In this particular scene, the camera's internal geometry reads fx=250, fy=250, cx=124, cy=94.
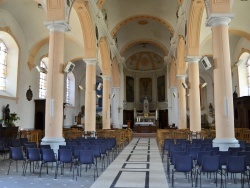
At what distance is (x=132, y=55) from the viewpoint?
34875 mm

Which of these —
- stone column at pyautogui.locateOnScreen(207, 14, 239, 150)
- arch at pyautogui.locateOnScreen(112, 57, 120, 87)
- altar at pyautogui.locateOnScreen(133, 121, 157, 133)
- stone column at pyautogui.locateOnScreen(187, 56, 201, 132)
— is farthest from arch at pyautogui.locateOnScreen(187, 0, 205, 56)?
altar at pyautogui.locateOnScreen(133, 121, 157, 133)

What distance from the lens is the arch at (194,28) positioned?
13.2 metres

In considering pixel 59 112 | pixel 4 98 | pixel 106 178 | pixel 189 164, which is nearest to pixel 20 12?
pixel 4 98

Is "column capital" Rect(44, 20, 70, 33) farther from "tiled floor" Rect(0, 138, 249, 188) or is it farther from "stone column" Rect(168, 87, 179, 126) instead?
"stone column" Rect(168, 87, 179, 126)

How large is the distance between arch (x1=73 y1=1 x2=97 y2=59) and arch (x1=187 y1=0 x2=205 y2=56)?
19.0 feet

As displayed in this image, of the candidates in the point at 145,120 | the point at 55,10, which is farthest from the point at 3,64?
the point at 145,120

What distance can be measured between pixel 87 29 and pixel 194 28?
6355 millimetres

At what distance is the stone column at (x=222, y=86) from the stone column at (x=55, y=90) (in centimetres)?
608

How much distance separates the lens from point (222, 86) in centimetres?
960

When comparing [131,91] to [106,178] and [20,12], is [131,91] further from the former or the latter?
[106,178]

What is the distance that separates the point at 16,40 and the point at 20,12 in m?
1.94

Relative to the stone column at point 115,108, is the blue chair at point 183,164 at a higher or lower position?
lower

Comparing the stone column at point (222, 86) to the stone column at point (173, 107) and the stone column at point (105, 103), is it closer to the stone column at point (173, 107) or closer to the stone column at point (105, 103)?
the stone column at point (105, 103)

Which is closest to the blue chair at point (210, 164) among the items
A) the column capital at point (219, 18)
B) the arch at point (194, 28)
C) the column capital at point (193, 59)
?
the column capital at point (219, 18)
